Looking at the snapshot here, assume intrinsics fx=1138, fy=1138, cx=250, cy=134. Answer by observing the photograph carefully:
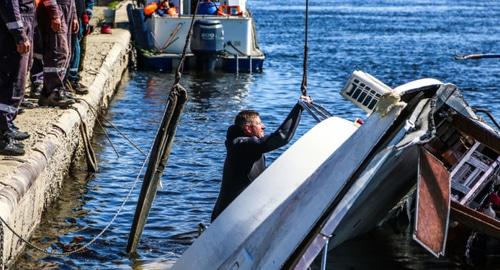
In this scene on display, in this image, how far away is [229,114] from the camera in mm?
19594

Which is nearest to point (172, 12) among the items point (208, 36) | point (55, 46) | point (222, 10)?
point (222, 10)

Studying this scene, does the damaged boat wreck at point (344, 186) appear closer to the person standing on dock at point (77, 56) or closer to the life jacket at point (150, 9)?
the person standing on dock at point (77, 56)

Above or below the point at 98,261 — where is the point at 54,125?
above

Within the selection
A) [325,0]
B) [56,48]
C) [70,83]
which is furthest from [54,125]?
[325,0]

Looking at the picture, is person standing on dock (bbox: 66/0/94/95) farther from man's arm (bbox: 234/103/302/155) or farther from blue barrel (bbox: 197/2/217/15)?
blue barrel (bbox: 197/2/217/15)

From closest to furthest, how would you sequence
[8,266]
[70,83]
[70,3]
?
[8,266] → [70,3] → [70,83]

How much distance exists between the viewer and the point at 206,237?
7.37 meters

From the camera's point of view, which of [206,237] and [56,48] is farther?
[56,48]

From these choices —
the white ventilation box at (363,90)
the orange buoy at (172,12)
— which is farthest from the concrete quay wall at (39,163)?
the orange buoy at (172,12)

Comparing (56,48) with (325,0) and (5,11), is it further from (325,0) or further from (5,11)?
(325,0)

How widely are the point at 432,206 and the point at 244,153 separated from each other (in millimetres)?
2055

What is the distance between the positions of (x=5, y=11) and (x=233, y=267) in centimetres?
330

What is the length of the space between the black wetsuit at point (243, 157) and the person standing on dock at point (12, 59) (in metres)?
1.95

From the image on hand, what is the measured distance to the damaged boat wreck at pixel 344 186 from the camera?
21.6 feet
